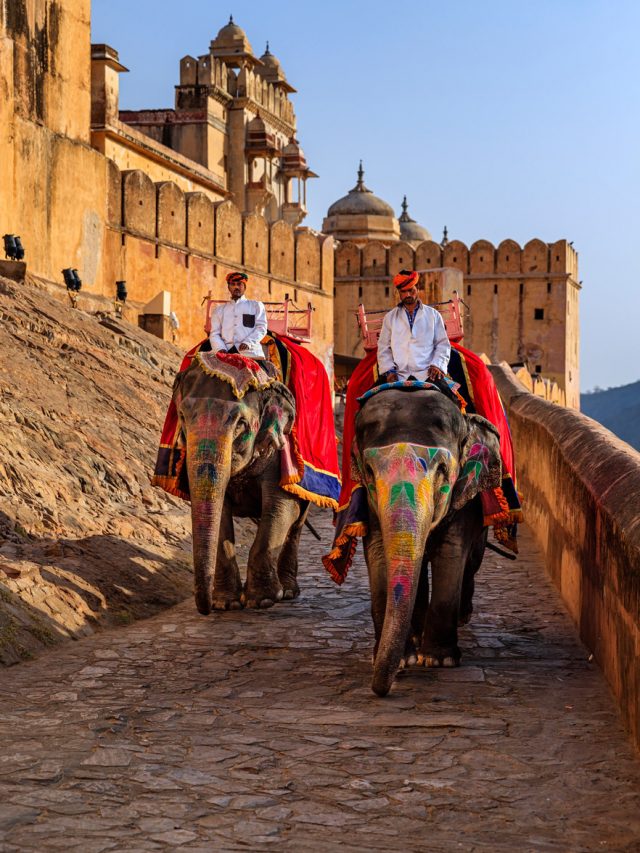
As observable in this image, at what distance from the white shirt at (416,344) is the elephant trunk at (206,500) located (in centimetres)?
131

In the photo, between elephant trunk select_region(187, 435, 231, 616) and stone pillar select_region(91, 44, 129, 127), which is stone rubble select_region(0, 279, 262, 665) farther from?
stone pillar select_region(91, 44, 129, 127)

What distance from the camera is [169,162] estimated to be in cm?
3516

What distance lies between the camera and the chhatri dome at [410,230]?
181 feet

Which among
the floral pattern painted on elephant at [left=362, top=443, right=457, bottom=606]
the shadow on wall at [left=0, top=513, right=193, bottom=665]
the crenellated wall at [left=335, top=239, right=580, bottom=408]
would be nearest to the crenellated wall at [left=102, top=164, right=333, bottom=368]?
the crenellated wall at [left=335, top=239, right=580, bottom=408]

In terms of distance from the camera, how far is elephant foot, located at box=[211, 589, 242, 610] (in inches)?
301

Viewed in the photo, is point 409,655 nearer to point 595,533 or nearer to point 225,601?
point 595,533

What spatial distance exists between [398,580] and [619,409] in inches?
5962

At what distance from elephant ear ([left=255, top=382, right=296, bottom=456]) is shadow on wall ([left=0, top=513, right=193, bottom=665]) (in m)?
1.15

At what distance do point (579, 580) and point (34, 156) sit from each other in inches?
567

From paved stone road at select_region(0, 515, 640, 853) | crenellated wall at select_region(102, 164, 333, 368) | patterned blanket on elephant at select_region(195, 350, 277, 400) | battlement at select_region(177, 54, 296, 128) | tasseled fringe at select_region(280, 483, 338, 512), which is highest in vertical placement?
battlement at select_region(177, 54, 296, 128)

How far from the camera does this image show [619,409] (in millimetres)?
152500

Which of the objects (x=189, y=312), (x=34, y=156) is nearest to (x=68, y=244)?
(x=34, y=156)

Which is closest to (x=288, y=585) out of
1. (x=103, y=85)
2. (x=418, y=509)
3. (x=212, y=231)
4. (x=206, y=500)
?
(x=206, y=500)

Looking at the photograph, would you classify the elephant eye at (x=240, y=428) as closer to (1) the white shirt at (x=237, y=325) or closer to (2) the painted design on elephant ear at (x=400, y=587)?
(1) the white shirt at (x=237, y=325)
